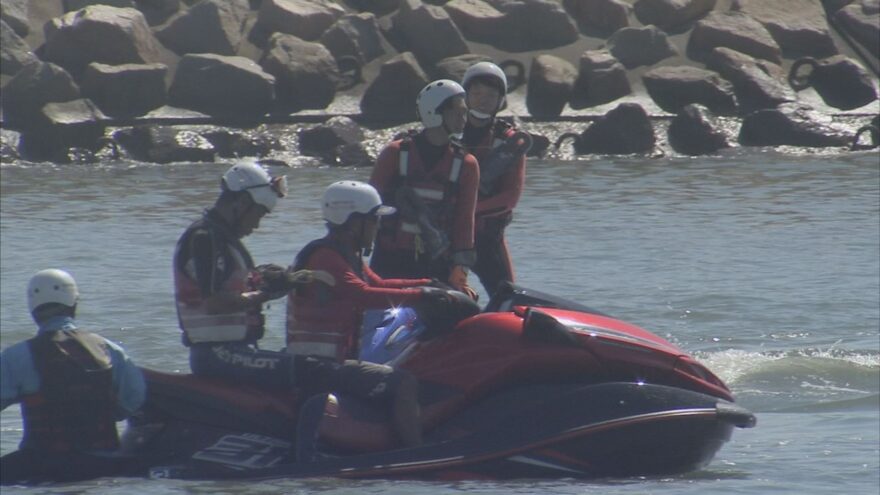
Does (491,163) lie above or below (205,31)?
above

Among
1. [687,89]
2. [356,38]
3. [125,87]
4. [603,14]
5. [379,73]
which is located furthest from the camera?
[603,14]

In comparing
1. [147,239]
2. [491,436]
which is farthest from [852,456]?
[147,239]

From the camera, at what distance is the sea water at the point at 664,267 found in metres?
9.29

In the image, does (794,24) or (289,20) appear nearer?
(289,20)

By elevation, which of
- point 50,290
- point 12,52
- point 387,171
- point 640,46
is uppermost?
point 387,171

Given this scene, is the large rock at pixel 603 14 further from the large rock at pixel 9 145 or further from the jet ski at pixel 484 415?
the jet ski at pixel 484 415

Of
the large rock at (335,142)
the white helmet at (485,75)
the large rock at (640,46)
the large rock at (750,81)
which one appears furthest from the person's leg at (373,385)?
Result: the large rock at (640,46)

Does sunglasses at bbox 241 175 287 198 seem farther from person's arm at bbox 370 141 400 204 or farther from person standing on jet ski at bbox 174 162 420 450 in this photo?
person's arm at bbox 370 141 400 204

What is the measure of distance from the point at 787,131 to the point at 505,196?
16.7m

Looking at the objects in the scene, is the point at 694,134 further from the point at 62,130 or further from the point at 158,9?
the point at 62,130

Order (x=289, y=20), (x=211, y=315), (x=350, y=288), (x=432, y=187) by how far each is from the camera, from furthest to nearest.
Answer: (x=289, y=20), (x=432, y=187), (x=350, y=288), (x=211, y=315)

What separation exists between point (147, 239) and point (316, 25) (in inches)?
393

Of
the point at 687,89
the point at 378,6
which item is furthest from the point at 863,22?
the point at 378,6

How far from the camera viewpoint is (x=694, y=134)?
85.6 feet
